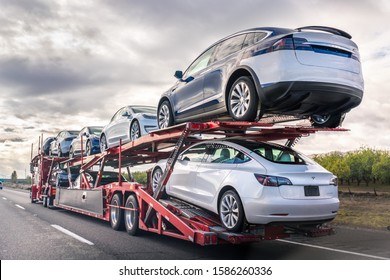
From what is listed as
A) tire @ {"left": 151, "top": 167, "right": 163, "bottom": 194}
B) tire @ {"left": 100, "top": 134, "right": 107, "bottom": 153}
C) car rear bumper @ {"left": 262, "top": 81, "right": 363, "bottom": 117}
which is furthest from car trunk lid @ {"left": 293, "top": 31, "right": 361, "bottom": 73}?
tire @ {"left": 100, "top": 134, "right": 107, "bottom": 153}

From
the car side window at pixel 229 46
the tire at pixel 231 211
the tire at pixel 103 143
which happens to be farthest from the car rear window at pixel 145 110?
the tire at pixel 231 211

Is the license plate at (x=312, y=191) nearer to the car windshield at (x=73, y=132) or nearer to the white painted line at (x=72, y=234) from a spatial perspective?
the white painted line at (x=72, y=234)

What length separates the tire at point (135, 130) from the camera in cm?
1065


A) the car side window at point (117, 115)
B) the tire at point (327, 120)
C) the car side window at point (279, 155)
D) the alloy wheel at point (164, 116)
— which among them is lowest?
the car side window at point (279, 155)

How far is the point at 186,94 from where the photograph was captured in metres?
8.45

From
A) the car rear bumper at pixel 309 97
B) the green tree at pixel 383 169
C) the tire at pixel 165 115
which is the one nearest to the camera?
the car rear bumper at pixel 309 97

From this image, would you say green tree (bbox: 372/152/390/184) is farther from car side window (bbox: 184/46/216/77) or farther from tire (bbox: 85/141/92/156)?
car side window (bbox: 184/46/216/77)

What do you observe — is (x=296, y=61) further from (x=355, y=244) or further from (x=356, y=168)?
(x=356, y=168)

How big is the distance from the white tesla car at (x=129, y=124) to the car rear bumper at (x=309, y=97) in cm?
442

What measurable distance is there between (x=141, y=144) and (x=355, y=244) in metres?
A: 5.06

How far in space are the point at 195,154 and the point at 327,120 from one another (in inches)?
95.3

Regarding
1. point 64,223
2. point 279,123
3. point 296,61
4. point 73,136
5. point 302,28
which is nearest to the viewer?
point 296,61

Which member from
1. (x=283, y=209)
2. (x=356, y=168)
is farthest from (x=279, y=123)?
(x=356, y=168)

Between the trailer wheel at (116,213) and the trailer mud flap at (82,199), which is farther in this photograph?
the trailer mud flap at (82,199)
